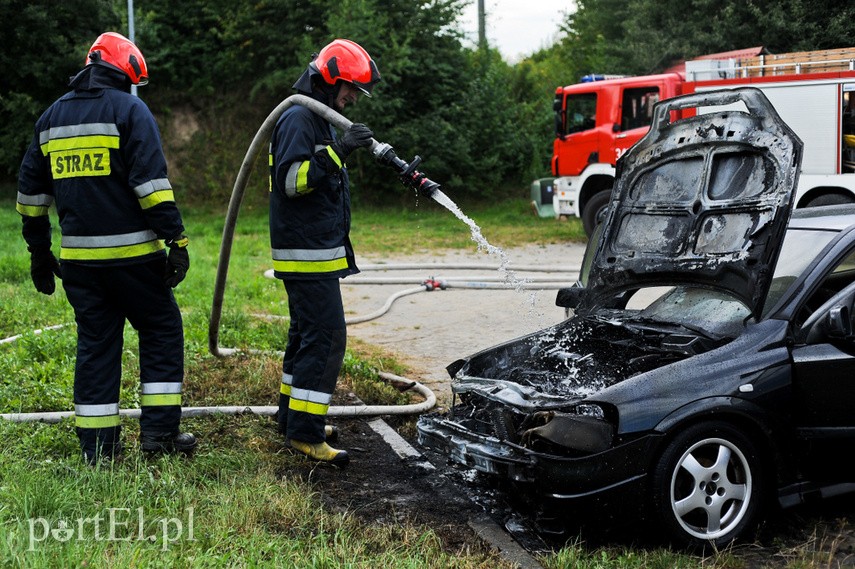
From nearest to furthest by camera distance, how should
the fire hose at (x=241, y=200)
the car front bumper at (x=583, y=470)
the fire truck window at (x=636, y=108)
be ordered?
the car front bumper at (x=583, y=470), the fire hose at (x=241, y=200), the fire truck window at (x=636, y=108)

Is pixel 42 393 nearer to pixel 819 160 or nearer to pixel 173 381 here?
pixel 173 381

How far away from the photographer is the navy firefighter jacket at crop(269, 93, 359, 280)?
489 cm

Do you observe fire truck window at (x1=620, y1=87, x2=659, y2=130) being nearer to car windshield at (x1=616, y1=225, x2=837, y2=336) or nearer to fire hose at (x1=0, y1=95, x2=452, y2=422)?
fire hose at (x1=0, y1=95, x2=452, y2=422)

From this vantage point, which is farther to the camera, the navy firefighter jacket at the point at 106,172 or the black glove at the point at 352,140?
the black glove at the point at 352,140

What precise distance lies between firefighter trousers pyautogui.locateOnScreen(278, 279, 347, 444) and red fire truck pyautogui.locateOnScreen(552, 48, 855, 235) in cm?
703

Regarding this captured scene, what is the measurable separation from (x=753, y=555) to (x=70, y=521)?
9.09 feet

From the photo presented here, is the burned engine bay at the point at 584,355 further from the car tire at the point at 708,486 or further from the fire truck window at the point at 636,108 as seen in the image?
the fire truck window at the point at 636,108

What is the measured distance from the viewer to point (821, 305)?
14.3 feet

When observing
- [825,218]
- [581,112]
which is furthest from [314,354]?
[581,112]

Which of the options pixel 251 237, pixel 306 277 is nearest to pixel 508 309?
pixel 306 277

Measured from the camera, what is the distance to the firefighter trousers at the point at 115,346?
15.8 ft

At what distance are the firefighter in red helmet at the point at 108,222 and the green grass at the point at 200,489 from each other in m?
0.32

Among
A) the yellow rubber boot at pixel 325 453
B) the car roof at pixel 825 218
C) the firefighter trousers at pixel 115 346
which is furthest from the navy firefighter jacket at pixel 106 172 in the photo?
the car roof at pixel 825 218

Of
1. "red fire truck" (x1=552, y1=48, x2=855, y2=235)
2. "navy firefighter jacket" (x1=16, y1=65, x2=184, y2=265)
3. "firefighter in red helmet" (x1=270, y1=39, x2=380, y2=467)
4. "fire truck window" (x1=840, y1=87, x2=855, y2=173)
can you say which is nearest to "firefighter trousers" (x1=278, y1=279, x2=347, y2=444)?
"firefighter in red helmet" (x1=270, y1=39, x2=380, y2=467)
